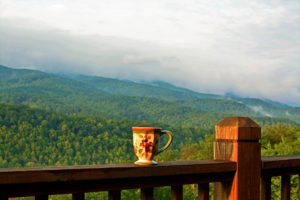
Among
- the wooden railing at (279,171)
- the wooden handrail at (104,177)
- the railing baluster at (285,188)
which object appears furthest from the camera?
the railing baluster at (285,188)

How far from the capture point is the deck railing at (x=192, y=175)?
1.33 meters

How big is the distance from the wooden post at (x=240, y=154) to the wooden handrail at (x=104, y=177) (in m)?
0.05

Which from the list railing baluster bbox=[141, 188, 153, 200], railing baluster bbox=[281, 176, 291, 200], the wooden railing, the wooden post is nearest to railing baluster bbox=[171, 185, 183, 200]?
railing baluster bbox=[141, 188, 153, 200]

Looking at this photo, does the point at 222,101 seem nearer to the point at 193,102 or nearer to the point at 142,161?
the point at 193,102

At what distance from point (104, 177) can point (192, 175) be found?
1.18 feet

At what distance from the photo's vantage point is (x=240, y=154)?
1780mm

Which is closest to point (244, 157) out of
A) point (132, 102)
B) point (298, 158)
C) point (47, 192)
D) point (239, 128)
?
point (239, 128)

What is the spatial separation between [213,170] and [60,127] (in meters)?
67.6

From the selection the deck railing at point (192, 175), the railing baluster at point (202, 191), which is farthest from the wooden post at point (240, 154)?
the railing baluster at point (202, 191)

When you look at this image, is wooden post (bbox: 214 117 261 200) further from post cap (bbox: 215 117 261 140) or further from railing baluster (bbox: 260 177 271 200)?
railing baluster (bbox: 260 177 271 200)

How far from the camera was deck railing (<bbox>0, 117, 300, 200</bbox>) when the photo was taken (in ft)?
4.36

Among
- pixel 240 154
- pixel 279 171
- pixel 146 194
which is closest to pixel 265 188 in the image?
pixel 279 171

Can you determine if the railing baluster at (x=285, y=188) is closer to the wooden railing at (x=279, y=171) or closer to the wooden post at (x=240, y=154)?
the wooden railing at (x=279, y=171)

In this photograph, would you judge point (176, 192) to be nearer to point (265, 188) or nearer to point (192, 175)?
point (192, 175)
